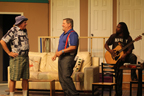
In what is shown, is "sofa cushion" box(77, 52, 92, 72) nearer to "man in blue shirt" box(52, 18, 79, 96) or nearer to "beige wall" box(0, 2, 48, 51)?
"man in blue shirt" box(52, 18, 79, 96)

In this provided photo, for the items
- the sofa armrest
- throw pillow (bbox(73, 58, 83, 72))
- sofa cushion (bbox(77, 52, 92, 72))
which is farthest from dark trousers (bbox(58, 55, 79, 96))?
sofa cushion (bbox(77, 52, 92, 72))

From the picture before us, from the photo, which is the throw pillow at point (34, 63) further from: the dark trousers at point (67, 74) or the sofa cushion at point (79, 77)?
the dark trousers at point (67, 74)

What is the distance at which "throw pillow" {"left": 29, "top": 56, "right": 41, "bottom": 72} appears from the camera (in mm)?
5520

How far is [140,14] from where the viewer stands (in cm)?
807

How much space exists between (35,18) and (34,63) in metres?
3.10

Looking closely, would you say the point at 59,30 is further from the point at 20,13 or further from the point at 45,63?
the point at 45,63

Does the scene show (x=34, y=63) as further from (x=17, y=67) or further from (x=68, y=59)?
(x=68, y=59)

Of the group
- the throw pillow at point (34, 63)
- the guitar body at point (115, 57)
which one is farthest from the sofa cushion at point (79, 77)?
the throw pillow at point (34, 63)

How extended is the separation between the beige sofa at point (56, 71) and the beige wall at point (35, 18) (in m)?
2.53

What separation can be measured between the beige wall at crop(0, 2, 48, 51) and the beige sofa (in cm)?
253

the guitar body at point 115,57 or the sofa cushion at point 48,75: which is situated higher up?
the guitar body at point 115,57

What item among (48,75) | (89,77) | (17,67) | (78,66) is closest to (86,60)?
(78,66)

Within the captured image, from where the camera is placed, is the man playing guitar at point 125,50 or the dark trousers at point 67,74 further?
the man playing guitar at point 125,50

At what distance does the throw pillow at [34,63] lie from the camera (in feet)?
18.1
